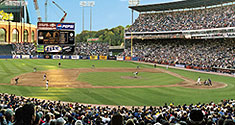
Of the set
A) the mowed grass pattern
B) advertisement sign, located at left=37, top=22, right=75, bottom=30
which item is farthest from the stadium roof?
the mowed grass pattern

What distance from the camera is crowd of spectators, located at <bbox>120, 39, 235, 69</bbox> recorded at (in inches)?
2080

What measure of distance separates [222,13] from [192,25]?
9.08 meters

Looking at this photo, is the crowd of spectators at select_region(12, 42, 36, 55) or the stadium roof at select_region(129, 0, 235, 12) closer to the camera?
the stadium roof at select_region(129, 0, 235, 12)

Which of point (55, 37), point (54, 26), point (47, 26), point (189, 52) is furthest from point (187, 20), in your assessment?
point (47, 26)

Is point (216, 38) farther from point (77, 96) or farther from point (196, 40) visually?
point (77, 96)

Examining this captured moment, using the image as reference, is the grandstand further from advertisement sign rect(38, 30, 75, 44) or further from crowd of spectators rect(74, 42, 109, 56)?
advertisement sign rect(38, 30, 75, 44)

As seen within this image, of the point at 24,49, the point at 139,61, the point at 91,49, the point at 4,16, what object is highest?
the point at 4,16

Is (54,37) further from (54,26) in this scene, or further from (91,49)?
(91,49)

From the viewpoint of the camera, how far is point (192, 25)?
67.7 meters

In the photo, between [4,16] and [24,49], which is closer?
[24,49]

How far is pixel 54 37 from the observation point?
6725 cm

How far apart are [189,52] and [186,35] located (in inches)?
241

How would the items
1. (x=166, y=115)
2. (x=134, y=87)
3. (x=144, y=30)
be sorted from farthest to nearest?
(x=144, y=30), (x=134, y=87), (x=166, y=115)

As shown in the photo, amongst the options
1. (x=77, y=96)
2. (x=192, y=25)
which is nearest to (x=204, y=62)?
(x=192, y=25)
